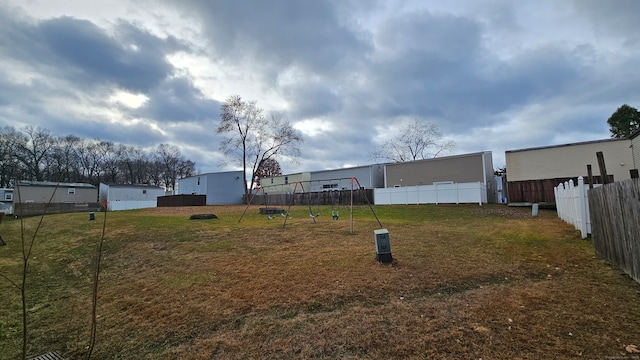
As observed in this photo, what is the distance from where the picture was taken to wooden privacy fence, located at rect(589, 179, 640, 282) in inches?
163

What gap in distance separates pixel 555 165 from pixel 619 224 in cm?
1873

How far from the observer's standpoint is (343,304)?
4133 mm

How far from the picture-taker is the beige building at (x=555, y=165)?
58.9ft

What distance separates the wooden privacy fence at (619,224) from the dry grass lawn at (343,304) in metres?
0.25

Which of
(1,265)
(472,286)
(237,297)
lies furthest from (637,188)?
(1,265)

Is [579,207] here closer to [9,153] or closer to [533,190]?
[533,190]

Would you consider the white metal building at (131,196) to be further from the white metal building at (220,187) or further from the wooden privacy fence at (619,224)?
the wooden privacy fence at (619,224)

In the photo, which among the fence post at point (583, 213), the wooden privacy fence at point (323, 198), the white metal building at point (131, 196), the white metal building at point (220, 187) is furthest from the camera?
the white metal building at point (220, 187)

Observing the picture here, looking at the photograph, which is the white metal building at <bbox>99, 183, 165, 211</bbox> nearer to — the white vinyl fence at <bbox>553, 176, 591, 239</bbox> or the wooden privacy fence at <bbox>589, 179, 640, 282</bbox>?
the white vinyl fence at <bbox>553, 176, 591, 239</bbox>

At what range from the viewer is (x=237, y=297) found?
4.63m

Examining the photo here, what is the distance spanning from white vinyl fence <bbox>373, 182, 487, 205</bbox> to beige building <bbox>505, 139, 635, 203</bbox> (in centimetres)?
218

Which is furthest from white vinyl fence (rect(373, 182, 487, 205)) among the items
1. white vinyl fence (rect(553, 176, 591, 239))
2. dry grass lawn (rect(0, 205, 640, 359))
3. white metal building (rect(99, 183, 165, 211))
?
white metal building (rect(99, 183, 165, 211))

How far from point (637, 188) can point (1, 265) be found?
13.6m

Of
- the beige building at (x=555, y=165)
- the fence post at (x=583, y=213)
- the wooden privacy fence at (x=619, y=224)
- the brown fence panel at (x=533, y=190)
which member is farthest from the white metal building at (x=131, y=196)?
the wooden privacy fence at (x=619, y=224)
